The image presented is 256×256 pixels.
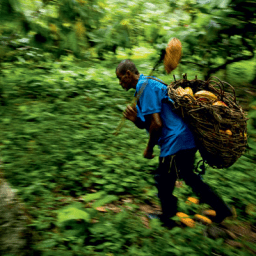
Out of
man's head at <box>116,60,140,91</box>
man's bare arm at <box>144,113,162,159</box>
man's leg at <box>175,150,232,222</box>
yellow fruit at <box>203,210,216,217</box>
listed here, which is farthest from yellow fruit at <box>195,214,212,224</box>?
man's head at <box>116,60,140,91</box>

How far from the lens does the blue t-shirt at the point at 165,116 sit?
2316mm

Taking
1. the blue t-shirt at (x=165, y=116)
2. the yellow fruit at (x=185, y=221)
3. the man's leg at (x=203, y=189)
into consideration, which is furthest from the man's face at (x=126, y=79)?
the yellow fruit at (x=185, y=221)

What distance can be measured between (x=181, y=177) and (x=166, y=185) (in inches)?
7.0

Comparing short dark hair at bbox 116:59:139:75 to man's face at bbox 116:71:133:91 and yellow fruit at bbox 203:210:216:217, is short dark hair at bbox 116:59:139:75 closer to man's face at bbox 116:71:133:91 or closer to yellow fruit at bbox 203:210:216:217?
man's face at bbox 116:71:133:91

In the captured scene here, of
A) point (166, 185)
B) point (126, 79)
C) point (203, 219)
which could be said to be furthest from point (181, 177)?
point (126, 79)

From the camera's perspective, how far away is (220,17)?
72.1 inches

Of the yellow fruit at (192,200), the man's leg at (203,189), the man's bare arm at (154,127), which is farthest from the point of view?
the yellow fruit at (192,200)

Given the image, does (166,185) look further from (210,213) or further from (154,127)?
(210,213)

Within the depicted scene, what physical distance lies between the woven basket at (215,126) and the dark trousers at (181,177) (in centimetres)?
25

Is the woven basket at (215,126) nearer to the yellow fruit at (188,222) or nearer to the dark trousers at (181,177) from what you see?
the dark trousers at (181,177)

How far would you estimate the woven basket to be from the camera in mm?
2090

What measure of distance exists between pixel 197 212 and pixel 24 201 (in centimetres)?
198

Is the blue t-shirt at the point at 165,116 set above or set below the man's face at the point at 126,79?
below

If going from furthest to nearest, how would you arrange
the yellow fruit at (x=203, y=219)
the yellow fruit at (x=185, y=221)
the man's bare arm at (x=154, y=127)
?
the yellow fruit at (x=203, y=219) → the yellow fruit at (x=185, y=221) → the man's bare arm at (x=154, y=127)
